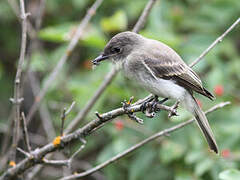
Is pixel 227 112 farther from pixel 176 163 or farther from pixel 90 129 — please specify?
pixel 90 129

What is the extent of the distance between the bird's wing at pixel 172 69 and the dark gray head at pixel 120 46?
20 cm

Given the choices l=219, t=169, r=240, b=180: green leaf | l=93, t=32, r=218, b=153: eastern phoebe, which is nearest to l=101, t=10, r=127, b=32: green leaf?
l=93, t=32, r=218, b=153: eastern phoebe

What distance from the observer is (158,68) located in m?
3.68

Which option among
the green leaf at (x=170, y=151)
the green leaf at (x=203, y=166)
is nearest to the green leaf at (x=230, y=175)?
the green leaf at (x=203, y=166)

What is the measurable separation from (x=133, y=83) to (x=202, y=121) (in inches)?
36.7

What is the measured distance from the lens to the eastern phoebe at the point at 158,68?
3.58 m

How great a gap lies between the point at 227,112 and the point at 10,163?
1922 mm

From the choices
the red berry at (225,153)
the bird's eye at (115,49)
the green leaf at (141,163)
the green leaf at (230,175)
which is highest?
the bird's eye at (115,49)

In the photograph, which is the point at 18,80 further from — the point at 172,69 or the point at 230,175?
the point at 230,175

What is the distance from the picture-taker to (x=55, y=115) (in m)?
4.98

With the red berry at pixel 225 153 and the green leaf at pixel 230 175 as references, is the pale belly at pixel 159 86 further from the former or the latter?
the green leaf at pixel 230 175

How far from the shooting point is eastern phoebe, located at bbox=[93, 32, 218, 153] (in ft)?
11.8

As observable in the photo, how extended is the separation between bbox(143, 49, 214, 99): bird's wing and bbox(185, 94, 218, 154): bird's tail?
15 cm

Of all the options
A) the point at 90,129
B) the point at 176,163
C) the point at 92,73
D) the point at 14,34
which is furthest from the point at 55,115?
the point at 90,129
